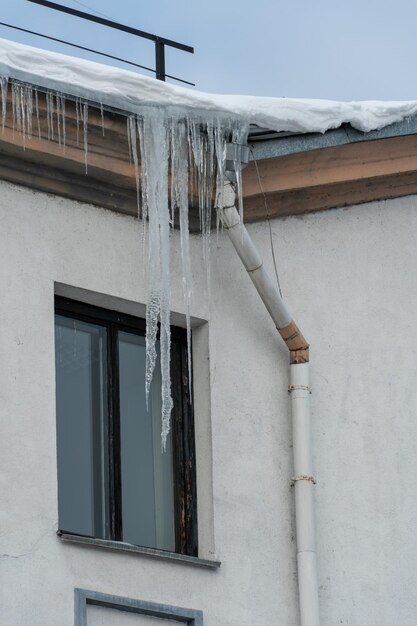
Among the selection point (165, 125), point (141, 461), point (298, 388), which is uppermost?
point (165, 125)

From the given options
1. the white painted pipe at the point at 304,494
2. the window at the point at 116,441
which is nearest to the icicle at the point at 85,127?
the window at the point at 116,441

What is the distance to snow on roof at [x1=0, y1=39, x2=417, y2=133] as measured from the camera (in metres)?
12.3

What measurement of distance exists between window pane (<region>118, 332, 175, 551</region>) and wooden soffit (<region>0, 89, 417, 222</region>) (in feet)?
3.21

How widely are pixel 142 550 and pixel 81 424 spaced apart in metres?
0.95

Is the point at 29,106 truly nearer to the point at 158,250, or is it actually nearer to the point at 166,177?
the point at 166,177

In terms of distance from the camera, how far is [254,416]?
42.8 feet

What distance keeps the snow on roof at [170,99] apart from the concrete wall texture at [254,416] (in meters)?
0.74

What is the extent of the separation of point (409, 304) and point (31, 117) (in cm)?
293

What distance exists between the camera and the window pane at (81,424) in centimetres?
1243

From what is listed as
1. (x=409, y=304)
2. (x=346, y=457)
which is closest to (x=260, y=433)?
(x=346, y=457)

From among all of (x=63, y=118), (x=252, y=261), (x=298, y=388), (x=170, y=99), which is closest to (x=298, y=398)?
(x=298, y=388)

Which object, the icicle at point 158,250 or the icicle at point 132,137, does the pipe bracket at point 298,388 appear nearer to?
the icicle at point 158,250

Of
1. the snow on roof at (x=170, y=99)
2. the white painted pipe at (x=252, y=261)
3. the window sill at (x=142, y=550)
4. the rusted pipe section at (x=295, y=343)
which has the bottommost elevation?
the window sill at (x=142, y=550)

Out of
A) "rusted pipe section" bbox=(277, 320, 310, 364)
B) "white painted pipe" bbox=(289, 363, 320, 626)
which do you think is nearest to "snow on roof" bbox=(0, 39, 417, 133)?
"rusted pipe section" bbox=(277, 320, 310, 364)
